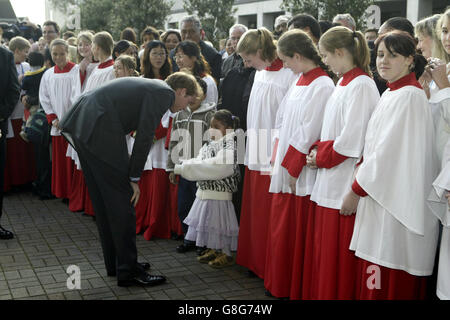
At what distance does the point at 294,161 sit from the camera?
429 cm

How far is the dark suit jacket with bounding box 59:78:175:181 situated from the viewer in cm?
464

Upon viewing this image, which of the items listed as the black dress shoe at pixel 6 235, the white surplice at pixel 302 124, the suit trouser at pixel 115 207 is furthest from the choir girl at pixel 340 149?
the black dress shoe at pixel 6 235

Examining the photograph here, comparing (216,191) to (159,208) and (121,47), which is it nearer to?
(159,208)

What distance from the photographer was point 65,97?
7738mm

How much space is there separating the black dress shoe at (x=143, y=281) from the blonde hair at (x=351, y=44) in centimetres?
243

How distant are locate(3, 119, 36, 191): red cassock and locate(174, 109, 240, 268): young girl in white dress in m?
4.26

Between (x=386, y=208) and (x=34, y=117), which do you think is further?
(x=34, y=117)

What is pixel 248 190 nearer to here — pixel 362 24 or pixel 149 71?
pixel 149 71

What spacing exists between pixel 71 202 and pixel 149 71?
2339mm

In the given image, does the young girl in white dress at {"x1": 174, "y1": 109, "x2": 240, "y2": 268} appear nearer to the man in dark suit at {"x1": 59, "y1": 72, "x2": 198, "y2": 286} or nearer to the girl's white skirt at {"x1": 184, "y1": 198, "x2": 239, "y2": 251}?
the girl's white skirt at {"x1": 184, "y1": 198, "x2": 239, "y2": 251}

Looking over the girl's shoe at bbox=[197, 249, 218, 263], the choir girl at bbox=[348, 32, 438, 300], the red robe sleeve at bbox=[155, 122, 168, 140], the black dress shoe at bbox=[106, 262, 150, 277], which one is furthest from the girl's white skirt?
the choir girl at bbox=[348, 32, 438, 300]

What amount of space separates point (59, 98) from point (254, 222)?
383 centimetres

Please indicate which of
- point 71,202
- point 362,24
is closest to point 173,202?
point 71,202

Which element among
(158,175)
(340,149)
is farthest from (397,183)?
(158,175)
